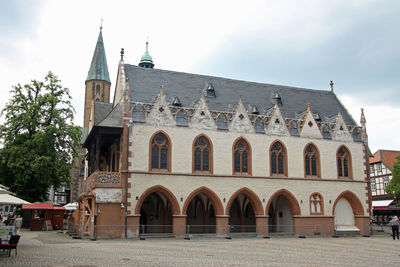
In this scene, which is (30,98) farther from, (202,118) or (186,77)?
(202,118)

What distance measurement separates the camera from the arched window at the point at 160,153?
2694 centimetres

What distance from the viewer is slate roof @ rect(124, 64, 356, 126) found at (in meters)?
30.0

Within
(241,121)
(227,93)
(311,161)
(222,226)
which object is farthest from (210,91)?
(222,226)

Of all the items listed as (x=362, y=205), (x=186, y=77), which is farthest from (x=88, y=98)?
(x=362, y=205)

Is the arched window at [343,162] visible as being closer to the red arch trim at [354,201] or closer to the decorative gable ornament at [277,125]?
the red arch trim at [354,201]

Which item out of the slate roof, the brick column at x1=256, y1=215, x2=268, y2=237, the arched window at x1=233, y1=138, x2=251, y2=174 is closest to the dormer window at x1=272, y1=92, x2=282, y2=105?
the slate roof

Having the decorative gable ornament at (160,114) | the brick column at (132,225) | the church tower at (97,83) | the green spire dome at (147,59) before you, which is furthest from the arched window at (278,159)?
the church tower at (97,83)

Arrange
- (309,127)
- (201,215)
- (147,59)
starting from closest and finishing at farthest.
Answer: (201,215), (309,127), (147,59)

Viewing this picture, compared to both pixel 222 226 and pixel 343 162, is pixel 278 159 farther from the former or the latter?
pixel 222 226

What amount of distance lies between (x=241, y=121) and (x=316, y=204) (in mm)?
8230

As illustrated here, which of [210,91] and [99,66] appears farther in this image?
[99,66]

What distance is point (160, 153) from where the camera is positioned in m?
27.2

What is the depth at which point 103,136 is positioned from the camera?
2780 cm

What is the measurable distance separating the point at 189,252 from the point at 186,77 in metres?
18.1
